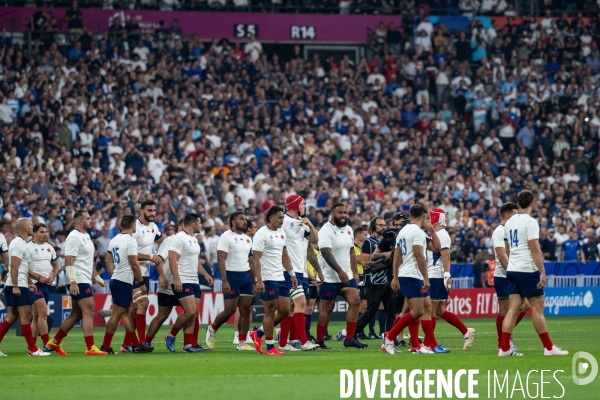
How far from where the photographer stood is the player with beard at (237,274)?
1866cm

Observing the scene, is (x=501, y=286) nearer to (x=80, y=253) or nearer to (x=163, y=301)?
(x=163, y=301)

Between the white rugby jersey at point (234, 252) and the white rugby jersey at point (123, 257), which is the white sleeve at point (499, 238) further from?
the white rugby jersey at point (123, 257)

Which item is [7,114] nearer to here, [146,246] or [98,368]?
[146,246]

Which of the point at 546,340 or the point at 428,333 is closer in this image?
the point at 546,340

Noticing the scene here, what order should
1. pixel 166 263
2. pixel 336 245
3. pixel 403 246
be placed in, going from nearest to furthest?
1. pixel 403 246
2. pixel 166 263
3. pixel 336 245

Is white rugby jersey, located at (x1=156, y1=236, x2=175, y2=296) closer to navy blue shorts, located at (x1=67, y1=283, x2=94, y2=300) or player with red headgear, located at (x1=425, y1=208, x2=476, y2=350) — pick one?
navy blue shorts, located at (x1=67, y1=283, x2=94, y2=300)

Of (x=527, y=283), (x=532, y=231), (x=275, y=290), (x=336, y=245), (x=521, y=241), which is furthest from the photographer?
(x=336, y=245)

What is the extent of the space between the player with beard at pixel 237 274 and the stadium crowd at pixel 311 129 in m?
8.15

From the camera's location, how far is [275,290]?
17.5 meters

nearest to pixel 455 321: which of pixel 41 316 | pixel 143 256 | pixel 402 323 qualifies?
pixel 402 323

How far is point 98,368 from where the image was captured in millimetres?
15195

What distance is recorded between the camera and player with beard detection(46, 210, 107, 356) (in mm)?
17766

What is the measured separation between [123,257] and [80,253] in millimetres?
730

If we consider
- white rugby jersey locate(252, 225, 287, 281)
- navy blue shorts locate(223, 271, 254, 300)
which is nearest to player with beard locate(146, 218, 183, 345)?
navy blue shorts locate(223, 271, 254, 300)
